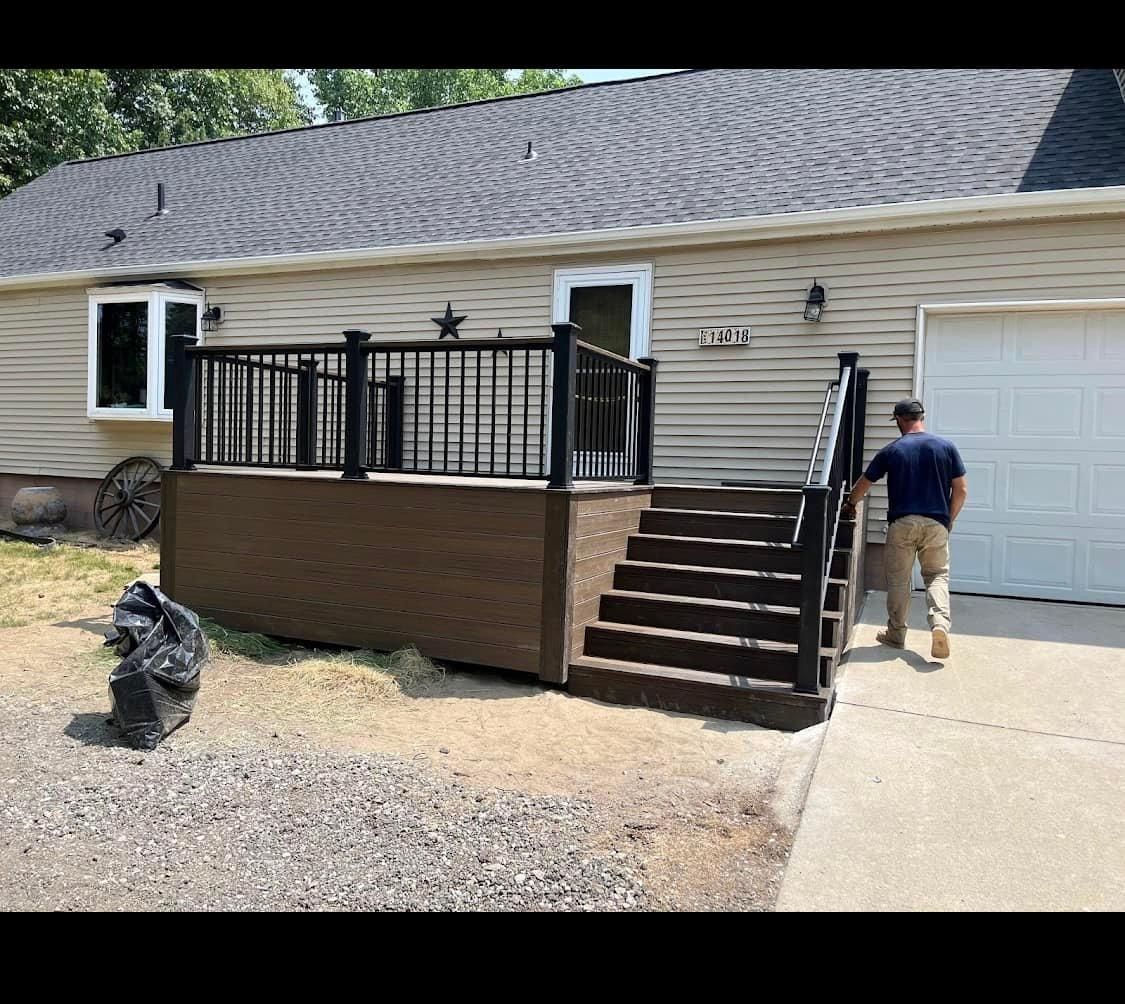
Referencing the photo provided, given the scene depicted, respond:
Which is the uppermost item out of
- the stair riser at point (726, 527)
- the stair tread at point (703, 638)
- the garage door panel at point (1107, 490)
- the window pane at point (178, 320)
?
the window pane at point (178, 320)

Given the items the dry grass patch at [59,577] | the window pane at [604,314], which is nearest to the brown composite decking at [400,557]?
the dry grass patch at [59,577]

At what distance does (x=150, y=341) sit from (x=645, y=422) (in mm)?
6287

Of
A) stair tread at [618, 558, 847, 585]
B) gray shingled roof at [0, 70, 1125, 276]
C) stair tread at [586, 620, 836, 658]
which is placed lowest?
stair tread at [586, 620, 836, 658]

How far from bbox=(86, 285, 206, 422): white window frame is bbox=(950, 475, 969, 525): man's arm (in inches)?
317

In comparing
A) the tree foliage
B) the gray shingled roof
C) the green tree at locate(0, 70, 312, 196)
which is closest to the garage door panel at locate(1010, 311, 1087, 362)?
the gray shingled roof

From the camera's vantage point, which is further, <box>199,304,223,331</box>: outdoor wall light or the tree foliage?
the tree foliage

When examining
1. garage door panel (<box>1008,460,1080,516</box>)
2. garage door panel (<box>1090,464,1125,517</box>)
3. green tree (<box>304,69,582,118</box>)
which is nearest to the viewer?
garage door panel (<box>1090,464,1125,517</box>)

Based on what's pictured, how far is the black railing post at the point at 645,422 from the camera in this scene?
19.4 feet

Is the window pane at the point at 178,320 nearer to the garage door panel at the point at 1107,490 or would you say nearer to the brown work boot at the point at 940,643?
the brown work boot at the point at 940,643

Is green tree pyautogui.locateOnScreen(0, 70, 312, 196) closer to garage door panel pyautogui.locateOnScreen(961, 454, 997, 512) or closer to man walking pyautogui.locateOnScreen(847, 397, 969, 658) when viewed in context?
garage door panel pyautogui.locateOnScreen(961, 454, 997, 512)

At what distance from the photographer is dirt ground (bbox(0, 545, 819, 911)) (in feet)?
9.31

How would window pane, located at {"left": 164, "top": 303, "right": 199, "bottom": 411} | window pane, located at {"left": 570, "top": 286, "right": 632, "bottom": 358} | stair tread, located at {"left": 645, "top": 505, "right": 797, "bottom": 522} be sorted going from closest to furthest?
stair tread, located at {"left": 645, "top": 505, "right": 797, "bottom": 522}
window pane, located at {"left": 570, "top": 286, "right": 632, "bottom": 358}
window pane, located at {"left": 164, "top": 303, "right": 199, "bottom": 411}

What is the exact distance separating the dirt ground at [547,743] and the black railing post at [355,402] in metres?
1.22
